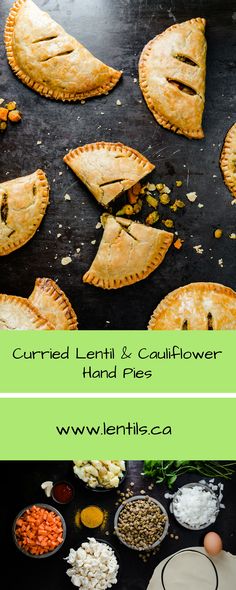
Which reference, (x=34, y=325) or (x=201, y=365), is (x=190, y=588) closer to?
(x=201, y=365)

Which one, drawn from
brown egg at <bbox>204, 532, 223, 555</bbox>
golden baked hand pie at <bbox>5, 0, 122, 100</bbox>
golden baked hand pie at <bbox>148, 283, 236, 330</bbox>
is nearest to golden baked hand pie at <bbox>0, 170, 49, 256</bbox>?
golden baked hand pie at <bbox>5, 0, 122, 100</bbox>

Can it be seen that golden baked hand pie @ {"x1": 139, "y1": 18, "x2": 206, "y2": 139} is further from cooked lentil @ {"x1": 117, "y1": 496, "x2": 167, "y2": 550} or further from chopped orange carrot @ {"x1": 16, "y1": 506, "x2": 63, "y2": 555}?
chopped orange carrot @ {"x1": 16, "y1": 506, "x2": 63, "y2": 555}

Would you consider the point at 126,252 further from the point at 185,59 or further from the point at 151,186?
the point at 185,59

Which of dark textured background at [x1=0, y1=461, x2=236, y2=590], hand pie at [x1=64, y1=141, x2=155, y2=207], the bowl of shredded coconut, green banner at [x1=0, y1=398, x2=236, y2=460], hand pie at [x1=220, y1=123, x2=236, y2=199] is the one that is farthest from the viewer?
hand pie at [x1=220, y1=123, x2=236, y2=199]

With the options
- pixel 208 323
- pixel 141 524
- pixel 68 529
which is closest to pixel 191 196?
pixel 208 323

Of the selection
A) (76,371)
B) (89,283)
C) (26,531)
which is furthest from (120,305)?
(26,531)

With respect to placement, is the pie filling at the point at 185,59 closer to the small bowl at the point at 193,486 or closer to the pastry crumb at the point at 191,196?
the pastry crumb at the point at 191,196
